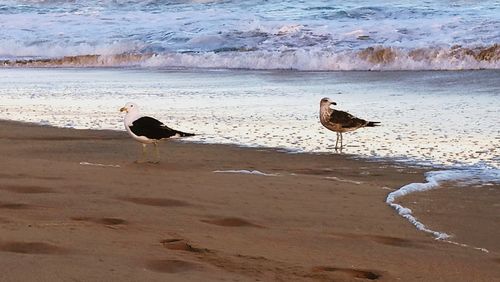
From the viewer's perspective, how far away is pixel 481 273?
345 centimetres

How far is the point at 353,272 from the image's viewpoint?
3.32 meters

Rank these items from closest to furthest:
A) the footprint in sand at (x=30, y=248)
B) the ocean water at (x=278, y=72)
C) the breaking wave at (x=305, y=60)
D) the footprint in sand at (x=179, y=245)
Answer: the footprint in sand at (x=30, y=248) → the footprint in sand at (x=179, y=245) → the ocean water at (x=278, y=72) → the breaking wave at (x=305, y=60)

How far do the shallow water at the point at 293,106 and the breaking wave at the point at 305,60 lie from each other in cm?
114

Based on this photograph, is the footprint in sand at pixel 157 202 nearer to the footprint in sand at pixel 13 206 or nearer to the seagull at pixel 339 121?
the footprint in sand at pixel 13 206

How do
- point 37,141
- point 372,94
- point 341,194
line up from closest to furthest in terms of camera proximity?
1. point 341,194
2. point 37,141
3. point 372,94

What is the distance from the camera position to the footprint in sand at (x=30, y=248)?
320cm

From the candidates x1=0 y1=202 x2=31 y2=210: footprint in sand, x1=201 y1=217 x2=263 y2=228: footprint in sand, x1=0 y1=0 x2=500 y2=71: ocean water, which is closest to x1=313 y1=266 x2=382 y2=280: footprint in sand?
x1=201 y1=217 x2=263 y2=228: footprint in sand

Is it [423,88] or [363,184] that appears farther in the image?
[423,88]

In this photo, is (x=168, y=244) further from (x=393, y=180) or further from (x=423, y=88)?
(x=423, y=88)

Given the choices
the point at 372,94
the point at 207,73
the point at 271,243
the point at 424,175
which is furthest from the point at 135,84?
the point at 271,243

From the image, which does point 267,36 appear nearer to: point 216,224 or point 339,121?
point 339,121

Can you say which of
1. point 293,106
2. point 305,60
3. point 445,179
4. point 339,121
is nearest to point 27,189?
point 445,179

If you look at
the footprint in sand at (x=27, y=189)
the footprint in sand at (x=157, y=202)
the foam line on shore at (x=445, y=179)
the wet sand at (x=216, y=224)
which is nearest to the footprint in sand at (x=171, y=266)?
the wet sand at (x=216, y=224)

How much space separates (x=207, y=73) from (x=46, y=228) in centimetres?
1308
